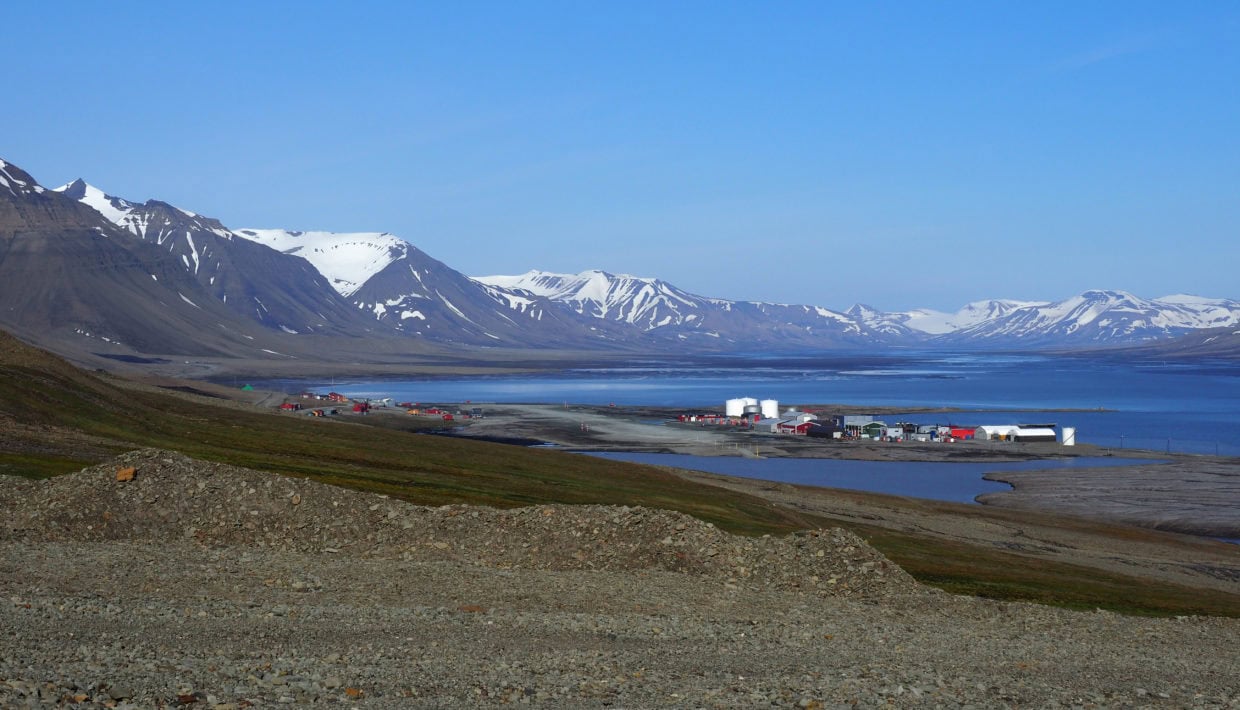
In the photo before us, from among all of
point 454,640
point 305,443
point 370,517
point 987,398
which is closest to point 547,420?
point 305,443

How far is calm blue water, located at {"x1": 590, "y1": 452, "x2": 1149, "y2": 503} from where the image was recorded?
253ft

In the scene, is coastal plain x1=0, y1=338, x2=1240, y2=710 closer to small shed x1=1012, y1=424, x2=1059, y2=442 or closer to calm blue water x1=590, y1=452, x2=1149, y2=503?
calm blue water x1=590, y1=452, x2=1149, y2=503

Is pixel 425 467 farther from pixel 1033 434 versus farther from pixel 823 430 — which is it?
pixel 1033 434

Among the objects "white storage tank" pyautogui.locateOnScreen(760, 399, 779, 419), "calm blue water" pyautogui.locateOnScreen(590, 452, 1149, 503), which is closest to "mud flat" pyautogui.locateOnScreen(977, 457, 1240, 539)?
"calm blue water" pyautogui.locateOnScreen(590, 452, 1149, 503)

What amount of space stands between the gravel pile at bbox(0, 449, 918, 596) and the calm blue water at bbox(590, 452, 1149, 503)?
158 ft

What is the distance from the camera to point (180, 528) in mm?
24672

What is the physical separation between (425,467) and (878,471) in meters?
43.6

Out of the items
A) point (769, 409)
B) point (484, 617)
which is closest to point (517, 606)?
point (484, 617)

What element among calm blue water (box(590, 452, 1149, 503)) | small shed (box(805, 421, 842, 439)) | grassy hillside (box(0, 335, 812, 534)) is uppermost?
grassy hillside (box(0, 335, 812, 534))

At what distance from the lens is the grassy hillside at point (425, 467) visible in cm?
3434

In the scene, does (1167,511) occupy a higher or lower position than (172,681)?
lower

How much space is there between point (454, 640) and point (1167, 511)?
59856mm

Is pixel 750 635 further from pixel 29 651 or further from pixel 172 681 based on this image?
pixel 29 651

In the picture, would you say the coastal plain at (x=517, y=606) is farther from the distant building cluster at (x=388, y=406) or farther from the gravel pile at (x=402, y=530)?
the distant building cluster at (x=388, y=406)
